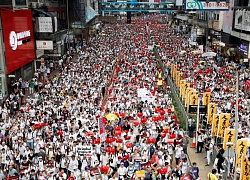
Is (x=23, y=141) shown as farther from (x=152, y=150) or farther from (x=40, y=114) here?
(x=152, y=150)

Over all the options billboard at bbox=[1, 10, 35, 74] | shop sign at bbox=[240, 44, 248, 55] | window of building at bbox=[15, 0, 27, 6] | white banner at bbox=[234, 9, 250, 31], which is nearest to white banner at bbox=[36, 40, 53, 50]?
billboard at bbox=[1, 10, 35, 74]

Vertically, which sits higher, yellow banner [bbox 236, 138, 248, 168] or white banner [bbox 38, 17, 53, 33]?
white banner [bbox 38, 17, 53, 33]

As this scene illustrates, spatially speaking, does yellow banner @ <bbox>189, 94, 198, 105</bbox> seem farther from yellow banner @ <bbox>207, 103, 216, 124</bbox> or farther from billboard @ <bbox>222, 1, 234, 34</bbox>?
billboard @ <bbox>222, 1, 234, 34</bbox>

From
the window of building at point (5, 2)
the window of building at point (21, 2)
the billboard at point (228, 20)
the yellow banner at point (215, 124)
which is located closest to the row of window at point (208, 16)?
the billboard at point (228, 20)

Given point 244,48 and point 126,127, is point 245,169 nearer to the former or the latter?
point 126,127

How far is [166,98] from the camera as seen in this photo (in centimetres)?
2083

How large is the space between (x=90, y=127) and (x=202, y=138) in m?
4.81

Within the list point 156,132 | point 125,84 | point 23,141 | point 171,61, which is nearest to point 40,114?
point 23,141

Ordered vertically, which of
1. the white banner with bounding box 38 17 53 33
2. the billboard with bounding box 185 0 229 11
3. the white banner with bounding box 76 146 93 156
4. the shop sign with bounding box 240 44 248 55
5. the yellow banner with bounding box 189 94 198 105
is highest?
the billboard with bounding box 185 0 229 11

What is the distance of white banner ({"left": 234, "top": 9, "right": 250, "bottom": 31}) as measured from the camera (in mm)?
32781

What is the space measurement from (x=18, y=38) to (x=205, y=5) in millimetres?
14943

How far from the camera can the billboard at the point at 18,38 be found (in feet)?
82.3

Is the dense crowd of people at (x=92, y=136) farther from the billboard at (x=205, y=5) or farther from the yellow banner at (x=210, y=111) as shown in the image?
the billboard at (x=205, y=5)

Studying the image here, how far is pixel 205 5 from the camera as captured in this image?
97.8 feet
